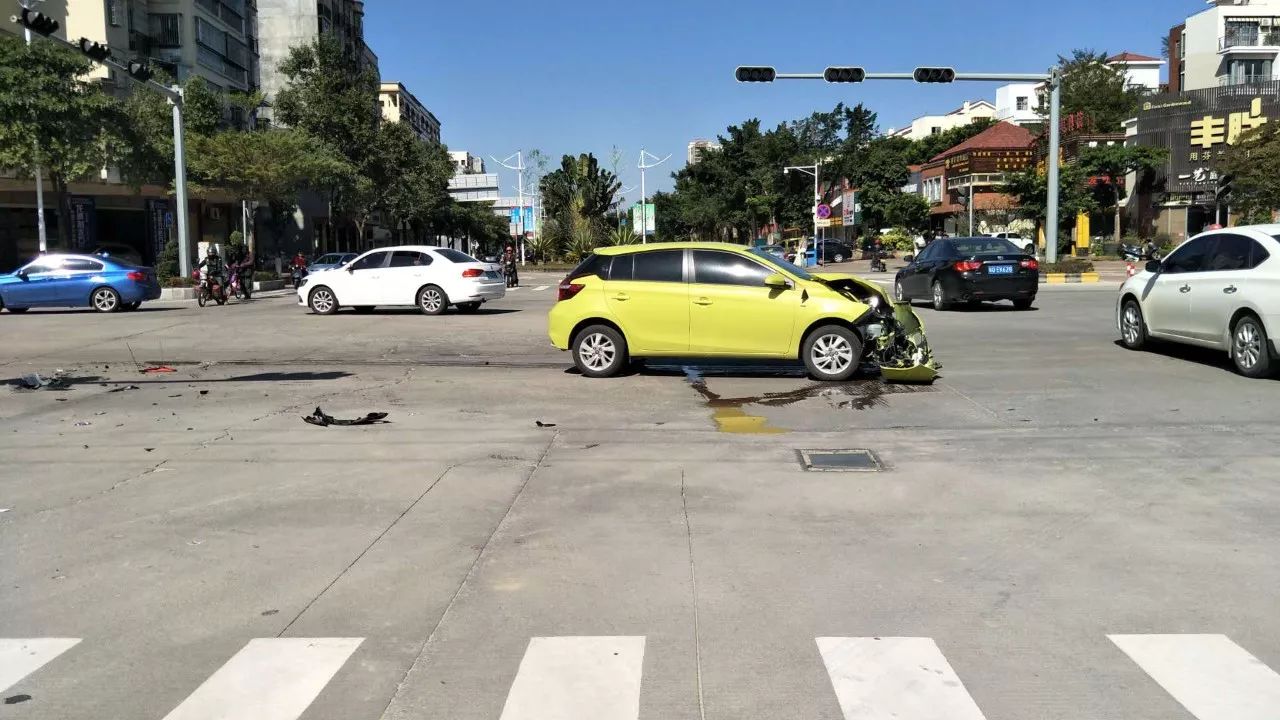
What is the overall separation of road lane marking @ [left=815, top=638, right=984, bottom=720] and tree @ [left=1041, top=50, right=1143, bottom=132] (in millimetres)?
88508

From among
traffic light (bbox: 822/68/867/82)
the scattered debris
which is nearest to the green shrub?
traffic light (bbox: 822/68/867/82)

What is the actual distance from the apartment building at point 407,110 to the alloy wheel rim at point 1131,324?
320 feet

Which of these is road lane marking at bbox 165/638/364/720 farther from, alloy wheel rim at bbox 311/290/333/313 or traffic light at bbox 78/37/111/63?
traffic light at bbox 78/37/111/63

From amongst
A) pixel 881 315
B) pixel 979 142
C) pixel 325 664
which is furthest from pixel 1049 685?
pixel 979 142

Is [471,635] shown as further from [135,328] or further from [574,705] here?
[135,328]

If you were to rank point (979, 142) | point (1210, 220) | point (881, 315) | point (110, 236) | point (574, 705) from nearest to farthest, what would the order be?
point (574, 705)
point (881, 315)
point (110, 236)
point (1210, 220)
point (979, 142)

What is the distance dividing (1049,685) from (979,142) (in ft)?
262

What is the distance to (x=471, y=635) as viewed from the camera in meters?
4.38

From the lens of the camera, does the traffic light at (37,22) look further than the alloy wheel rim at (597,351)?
Yes

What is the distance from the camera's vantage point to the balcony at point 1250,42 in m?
74.1

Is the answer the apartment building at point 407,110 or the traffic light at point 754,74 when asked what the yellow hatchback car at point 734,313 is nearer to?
the traffic light at point 754,74

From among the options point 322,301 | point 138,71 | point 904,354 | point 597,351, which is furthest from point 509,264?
point 904,354

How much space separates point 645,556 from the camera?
548cm

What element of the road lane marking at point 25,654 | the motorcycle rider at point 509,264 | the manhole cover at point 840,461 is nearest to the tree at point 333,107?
the motorcycle rider at point 509,264
